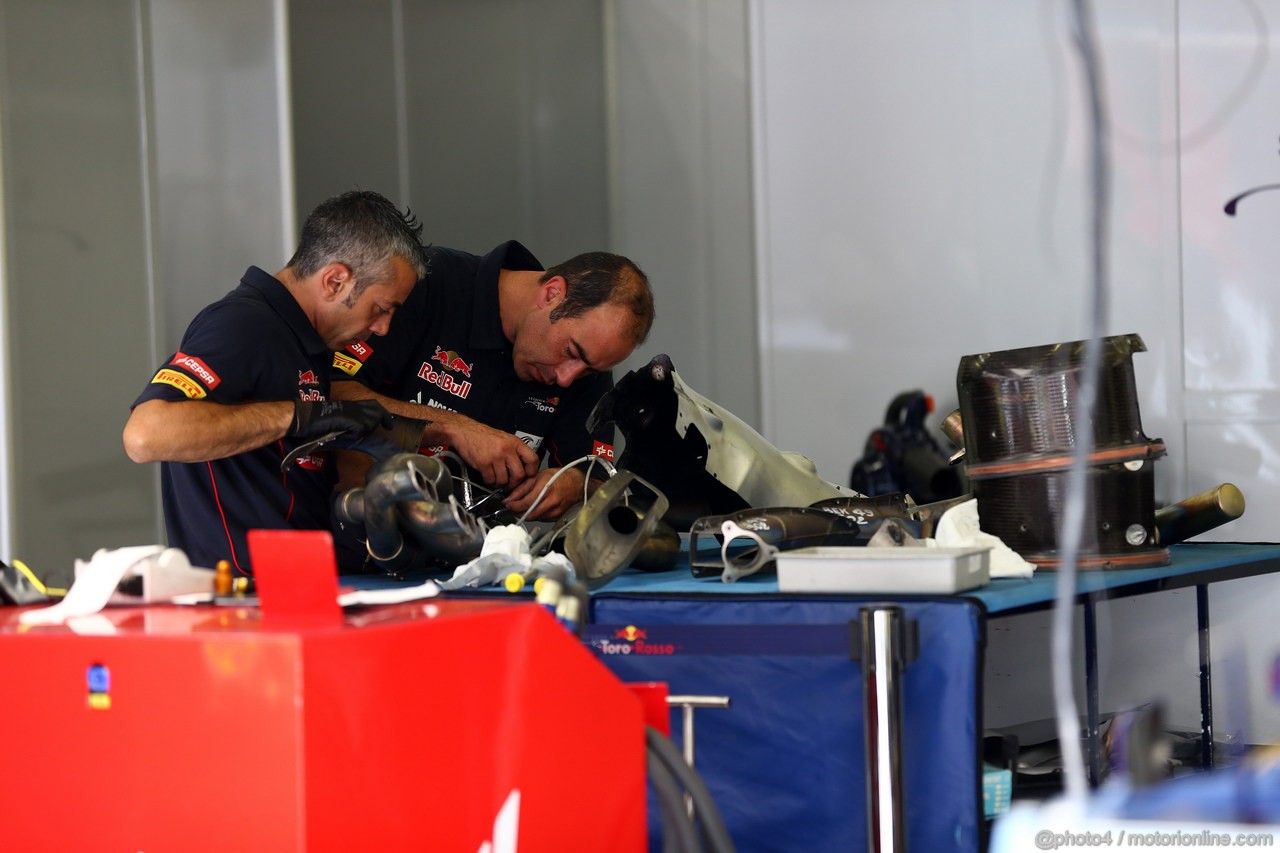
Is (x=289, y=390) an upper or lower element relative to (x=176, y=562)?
upper

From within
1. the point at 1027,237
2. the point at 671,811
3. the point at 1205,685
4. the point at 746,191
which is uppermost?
the point at 746,191

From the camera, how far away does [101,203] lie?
3594 millimetres

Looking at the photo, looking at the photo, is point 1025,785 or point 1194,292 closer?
point 1025,785

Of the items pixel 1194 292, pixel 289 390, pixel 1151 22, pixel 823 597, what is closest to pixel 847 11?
pixel 1151 22

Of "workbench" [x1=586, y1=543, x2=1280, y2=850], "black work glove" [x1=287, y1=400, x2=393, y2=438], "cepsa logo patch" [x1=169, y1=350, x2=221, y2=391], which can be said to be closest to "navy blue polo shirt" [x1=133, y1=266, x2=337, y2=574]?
"cepsa logo patch" [x1=169, y1=350, x2=221, y2=391]

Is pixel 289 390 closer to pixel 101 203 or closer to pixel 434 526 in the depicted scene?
pixel 434 526

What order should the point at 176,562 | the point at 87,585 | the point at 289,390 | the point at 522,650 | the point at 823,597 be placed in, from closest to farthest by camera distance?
the point at 522,650 → the point at 87,585 → the point at 176,562 → the point at 823,597 → the point at 289,390

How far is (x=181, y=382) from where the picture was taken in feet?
6.89

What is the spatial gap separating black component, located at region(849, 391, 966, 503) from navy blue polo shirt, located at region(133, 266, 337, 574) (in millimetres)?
2078

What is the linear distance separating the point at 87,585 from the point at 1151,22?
9.37 ft

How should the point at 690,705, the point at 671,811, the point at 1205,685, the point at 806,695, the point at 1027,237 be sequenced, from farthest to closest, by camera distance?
the point at 1027,237 → the point at 1205,685 → the point at 806,695 → the point at 690,705 → the point at 671,811

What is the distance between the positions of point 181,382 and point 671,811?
120 cm

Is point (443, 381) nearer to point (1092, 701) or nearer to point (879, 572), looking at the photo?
point (879, 572)

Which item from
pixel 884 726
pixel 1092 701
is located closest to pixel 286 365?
pixel 884 726
